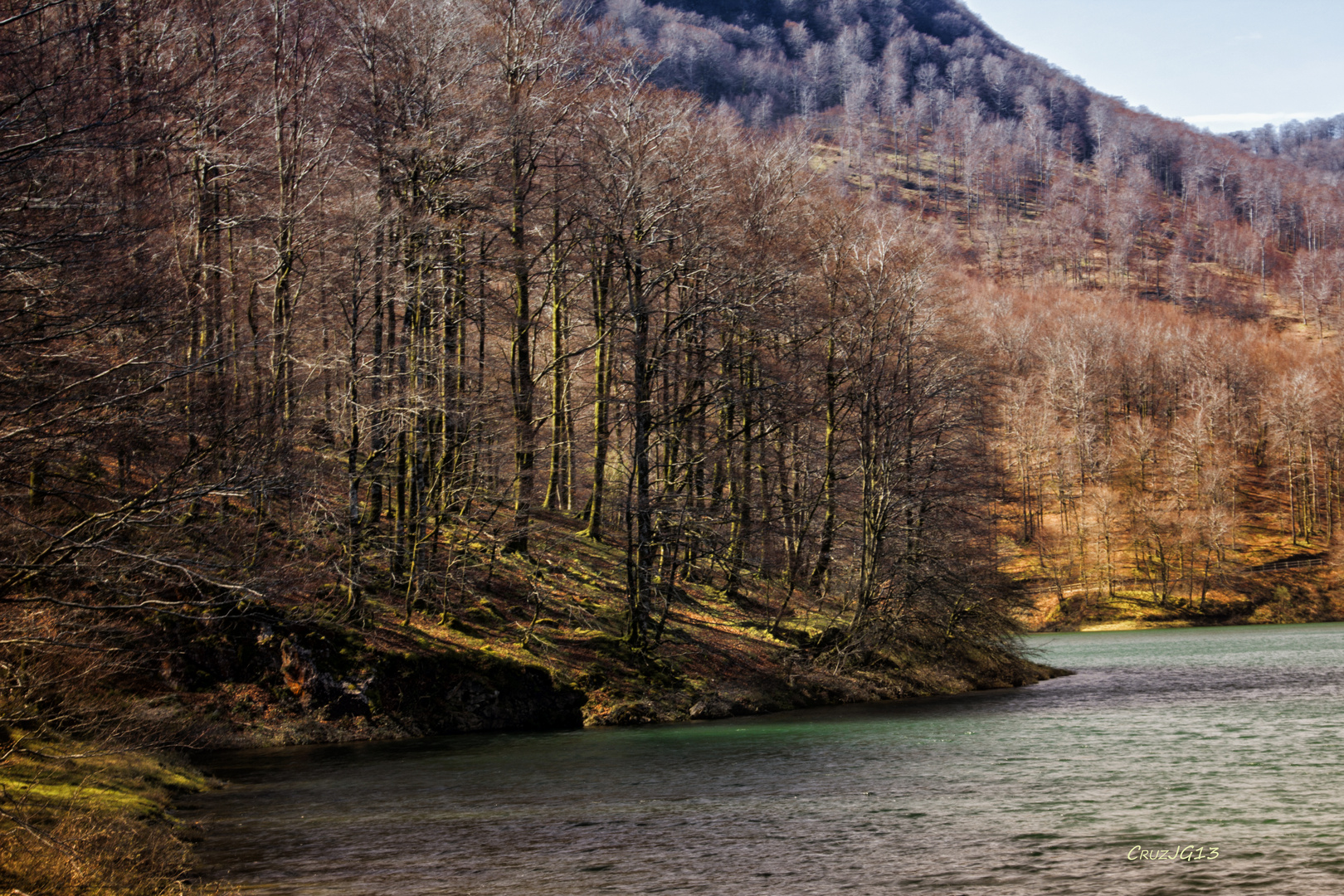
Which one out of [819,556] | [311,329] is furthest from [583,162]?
[819,556]

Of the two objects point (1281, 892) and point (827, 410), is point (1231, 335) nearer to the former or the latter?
point (827, 410)

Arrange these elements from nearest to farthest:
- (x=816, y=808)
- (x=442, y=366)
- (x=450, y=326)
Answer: (x=816, y=808) → (x=442, y=366) → (x=450, y=326)

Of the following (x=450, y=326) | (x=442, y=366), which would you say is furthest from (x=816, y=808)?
(x=450, y=326)

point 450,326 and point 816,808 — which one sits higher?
point 450,326

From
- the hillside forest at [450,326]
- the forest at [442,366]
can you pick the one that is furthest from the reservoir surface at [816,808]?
the hillside forest at [450,326]

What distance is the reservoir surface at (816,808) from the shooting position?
1088 centimetres

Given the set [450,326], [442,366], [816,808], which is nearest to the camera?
[816,808]

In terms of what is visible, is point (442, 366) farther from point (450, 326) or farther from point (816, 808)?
point (816, 808)

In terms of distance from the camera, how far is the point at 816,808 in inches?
585

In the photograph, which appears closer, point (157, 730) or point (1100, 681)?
point (157, 730)

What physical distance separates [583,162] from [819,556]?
54.5 feet

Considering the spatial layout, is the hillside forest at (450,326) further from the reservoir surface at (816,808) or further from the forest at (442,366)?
the reservoir surface at (816,808)

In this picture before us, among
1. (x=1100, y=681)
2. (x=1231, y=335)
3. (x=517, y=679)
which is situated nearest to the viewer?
(x=517, y=679)

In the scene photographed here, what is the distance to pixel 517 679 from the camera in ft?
83.0
